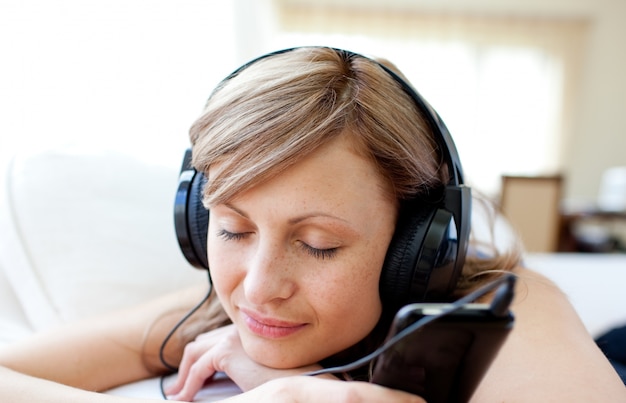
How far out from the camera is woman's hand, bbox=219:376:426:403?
439mm

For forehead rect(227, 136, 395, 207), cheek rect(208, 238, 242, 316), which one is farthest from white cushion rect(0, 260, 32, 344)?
forehead rect(227, 136, 395, 207)

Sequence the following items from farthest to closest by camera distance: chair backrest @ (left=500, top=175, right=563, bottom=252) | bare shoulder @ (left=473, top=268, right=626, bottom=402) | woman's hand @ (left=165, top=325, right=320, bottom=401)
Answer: chair backrest @ (left=500, top=175, right=563, bottom=252)
woman's hand @ (left=165, top=325, right=320, bottom=401)
bare shoulder @ (left=473, top=268, right=626, bottom=402)

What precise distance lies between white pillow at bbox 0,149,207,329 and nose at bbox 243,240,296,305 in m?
0.52

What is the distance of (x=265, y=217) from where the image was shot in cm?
57

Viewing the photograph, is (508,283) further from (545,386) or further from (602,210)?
(602,210)

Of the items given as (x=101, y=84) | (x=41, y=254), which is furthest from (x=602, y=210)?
(x=41, y=254)

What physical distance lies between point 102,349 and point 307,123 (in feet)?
1.63

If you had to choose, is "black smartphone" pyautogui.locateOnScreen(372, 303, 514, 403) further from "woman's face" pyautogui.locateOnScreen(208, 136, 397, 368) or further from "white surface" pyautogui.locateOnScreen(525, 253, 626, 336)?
"white surface" pyautogui.locateOnScreen(525, 253, 626, 336)

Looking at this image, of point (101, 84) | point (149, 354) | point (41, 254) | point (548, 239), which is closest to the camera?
point (149, 354)

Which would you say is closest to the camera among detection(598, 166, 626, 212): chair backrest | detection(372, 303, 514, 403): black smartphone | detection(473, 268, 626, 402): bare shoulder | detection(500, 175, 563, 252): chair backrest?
detection(372, 303, 514, 403): black smartphone

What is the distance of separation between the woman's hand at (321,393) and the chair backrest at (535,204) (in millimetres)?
2637

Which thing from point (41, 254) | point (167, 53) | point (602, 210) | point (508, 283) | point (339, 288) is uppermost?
point (167, 53)

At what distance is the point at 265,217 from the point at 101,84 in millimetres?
1107

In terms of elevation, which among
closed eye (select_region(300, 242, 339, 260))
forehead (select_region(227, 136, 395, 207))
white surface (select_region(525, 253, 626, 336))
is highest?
forehead (select_region(227, 136, 395, 207))
